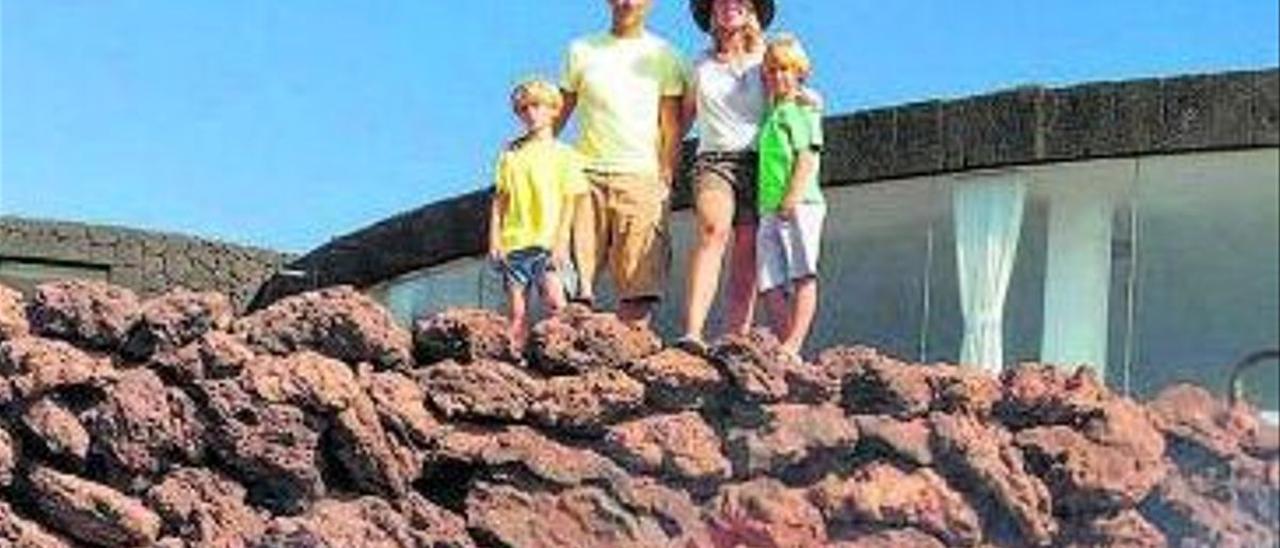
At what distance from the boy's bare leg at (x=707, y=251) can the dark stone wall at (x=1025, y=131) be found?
51 centimetres

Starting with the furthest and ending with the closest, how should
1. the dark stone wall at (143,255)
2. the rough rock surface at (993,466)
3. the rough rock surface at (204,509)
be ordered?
the dark stone wall at (143,255)
the rough rock surface at (204,509)
the rough rock surface at (993,466)

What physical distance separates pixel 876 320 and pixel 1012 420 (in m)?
0.64

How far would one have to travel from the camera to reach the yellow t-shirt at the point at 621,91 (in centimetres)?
645

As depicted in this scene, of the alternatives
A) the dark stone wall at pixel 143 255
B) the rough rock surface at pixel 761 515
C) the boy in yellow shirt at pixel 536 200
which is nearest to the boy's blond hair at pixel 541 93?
the boy in yellow shirt at pixel 536 200

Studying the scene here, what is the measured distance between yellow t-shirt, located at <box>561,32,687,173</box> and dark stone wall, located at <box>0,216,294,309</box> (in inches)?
411

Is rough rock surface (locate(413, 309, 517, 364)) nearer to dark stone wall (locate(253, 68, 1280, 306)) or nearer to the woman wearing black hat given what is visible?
the woman wearing black hat

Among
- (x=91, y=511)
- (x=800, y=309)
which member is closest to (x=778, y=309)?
(x=800, y=309)

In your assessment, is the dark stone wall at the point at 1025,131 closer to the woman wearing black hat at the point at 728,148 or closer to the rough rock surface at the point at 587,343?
the woman wearing black hat at the point at 728,148

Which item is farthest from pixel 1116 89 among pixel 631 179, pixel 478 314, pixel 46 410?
pixel 46 410

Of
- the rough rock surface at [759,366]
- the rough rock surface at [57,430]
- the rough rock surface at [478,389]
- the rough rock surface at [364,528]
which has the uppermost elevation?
the rough rock surface at [759,366]

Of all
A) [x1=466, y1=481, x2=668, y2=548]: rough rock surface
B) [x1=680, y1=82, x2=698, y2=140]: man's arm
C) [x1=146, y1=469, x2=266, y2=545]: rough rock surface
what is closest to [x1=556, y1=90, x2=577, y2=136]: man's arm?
[x1=680, y1=82, x2=698, y2=140]: man's arm

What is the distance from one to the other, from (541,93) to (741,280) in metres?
0.75

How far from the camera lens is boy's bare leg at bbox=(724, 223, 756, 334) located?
6293 mm

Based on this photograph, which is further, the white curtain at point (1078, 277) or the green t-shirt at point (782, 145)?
the green t-shirt at point (782, 145)
